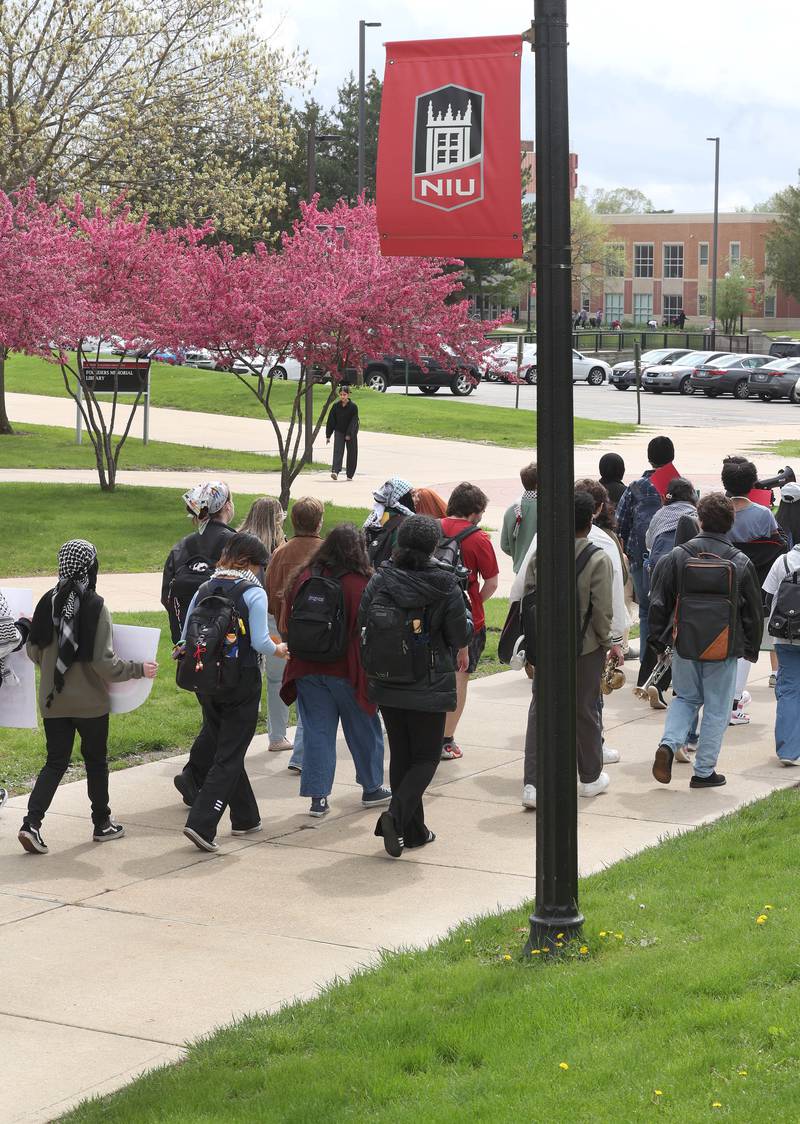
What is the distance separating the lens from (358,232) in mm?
19906

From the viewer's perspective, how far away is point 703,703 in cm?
866

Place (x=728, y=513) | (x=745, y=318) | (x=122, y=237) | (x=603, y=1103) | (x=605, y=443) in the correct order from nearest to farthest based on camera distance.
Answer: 1. (x=603, y=1103)
2. (x=728, y=513)
3. (x=122, y=237)
4. (x=605, y=443)
5. (x=745, y=318)

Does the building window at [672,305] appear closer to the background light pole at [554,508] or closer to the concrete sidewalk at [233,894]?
the concrete sidewalk at [233,894]

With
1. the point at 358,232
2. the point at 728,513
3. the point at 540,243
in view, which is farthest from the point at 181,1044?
the point at 358,232

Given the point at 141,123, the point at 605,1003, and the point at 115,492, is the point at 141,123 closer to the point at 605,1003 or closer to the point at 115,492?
the point at 115,492

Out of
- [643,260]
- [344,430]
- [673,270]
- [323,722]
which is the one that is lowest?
[323,722]

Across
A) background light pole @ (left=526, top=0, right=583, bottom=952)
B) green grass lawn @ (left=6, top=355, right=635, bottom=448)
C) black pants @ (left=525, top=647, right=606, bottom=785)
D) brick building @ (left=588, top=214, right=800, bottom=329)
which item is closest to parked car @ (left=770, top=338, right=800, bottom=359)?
green grass lawn @ (left=6, top=355, right=635, bottom=448)

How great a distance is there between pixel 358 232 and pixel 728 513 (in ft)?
40.6

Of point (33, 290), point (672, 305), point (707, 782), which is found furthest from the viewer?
point (672, 305)

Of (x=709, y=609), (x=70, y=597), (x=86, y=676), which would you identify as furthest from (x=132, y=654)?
(x=709, y=609)

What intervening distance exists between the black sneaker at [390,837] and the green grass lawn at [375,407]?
88.8 feet

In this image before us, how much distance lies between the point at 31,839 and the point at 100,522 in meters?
12.9

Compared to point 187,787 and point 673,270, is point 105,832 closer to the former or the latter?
point 187,787

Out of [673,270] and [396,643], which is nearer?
[396,643]
